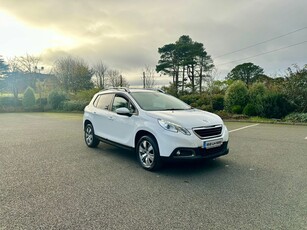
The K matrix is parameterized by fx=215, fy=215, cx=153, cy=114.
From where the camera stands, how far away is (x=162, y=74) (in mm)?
32156

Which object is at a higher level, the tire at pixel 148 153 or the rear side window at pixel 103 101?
the rear side window at pixel 103 101

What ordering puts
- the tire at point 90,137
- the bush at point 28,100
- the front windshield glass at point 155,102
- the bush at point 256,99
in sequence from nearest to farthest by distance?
1. the front windshield glass at point 155,102
2. the tire at point 90,137
3. the bush at point 256,99
4. the bush at point 28,100

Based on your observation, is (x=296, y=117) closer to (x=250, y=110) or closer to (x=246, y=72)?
(x=250, y=110)

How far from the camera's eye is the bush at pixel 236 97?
14492 millimetres

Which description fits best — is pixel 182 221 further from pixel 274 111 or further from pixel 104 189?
pixel 274 111

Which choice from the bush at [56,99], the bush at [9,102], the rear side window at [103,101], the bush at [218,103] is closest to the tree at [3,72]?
the bush at [9,102]

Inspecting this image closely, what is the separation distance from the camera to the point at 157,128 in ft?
13.2

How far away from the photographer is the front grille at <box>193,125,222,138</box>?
12.9 ft

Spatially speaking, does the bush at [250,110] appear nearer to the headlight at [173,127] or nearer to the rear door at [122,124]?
the rear door at [122,124]

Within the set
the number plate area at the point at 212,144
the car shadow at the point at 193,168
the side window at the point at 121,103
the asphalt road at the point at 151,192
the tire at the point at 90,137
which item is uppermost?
the side window at the point at 121,103

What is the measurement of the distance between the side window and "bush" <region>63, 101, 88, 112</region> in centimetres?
1913

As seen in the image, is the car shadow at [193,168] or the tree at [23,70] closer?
the car shadow at [193,168]

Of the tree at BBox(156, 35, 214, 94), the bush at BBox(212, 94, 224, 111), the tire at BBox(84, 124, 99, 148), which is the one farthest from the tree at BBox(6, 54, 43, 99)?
the tire at BBox(84, 124, 99, 148)

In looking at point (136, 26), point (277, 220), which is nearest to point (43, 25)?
point (136, 26)
